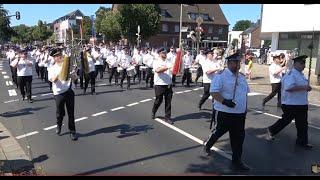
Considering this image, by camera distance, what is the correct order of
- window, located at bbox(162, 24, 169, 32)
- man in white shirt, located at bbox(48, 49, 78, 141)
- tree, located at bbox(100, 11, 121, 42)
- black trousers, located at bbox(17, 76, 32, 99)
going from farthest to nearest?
1. window, located at bbox(162, 24, 169, 32)
2. tree, located at bbox(100, 11, 121, 42)
3. black trousers, located at bbox(17, 76, 32, 99)
4. man in white shirt, located at bbox(48, 49, 78, 141)

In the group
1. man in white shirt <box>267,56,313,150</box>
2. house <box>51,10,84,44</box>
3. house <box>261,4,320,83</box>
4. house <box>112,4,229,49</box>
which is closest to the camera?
man in white shirt <box>267,56,313,150</box>

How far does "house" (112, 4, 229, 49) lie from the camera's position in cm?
7891

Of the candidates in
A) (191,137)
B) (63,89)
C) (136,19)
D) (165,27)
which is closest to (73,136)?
(63,89)

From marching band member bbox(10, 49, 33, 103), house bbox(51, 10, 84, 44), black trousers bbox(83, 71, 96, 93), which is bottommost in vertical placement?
black trousers bbox(83, 71, 96, 93)

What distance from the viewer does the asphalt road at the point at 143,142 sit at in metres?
7.17

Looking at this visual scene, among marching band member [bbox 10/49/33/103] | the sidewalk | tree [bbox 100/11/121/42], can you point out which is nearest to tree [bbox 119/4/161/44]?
tree [bbox 100/11/121/42]

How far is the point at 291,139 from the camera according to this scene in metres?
9.30

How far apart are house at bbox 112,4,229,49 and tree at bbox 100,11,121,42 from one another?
31.0ft

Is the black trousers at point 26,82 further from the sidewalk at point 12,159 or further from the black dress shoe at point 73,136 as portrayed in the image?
the black dress shoe at point 73,136

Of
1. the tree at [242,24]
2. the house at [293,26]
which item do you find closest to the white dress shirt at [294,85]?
the house at [293,26]

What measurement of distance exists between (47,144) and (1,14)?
53.9m

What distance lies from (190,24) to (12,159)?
74.5 metres

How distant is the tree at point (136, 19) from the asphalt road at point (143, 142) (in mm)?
46926

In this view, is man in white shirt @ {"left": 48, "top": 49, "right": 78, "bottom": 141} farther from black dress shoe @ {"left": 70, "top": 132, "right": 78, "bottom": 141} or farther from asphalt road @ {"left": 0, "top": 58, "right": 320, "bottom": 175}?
asphalt road @ {"left": 0, "top": 58, "right": 320, "bottom": 175}
